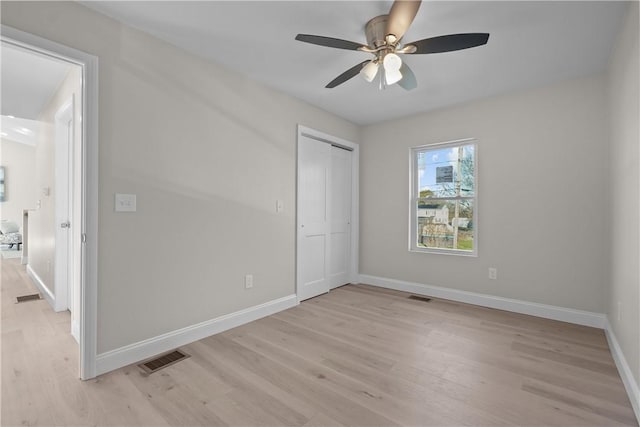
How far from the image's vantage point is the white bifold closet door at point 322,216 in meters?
3.67

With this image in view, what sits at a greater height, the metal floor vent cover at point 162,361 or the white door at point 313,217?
the white door at point 313,217

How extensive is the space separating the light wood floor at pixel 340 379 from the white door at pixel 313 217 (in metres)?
0.86

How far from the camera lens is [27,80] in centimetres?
306

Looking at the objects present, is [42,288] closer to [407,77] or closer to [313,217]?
[313,217]

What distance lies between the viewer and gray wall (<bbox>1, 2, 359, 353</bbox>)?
2.02 metres

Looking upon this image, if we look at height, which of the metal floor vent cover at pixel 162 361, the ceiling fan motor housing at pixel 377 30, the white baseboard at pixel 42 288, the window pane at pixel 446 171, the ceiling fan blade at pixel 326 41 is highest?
the ceiling fan motor housing at pixel 377 30

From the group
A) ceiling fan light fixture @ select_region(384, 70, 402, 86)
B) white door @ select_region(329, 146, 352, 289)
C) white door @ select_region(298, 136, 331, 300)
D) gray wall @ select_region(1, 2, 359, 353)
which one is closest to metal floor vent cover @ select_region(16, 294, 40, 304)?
gray wall @ select_region(1, 2, 359, 353)

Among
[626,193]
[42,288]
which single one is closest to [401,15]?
[626,193]

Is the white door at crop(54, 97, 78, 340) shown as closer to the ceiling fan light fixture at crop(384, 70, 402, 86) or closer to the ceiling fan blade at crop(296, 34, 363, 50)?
the ceiling fan blade at crop(296, 34, 363, 50)

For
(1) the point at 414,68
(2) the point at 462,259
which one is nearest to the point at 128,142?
(1) the point at 414,68

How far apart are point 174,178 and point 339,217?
8.26 feet

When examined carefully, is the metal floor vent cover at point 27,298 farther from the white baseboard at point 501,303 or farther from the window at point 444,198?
the window at point 444,198

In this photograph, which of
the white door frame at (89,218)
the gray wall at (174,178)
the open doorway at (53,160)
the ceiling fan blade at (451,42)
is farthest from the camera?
the open doorway at (53,160)

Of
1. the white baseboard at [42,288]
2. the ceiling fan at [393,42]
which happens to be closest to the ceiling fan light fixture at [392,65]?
the ceiling fan at [393,42]
